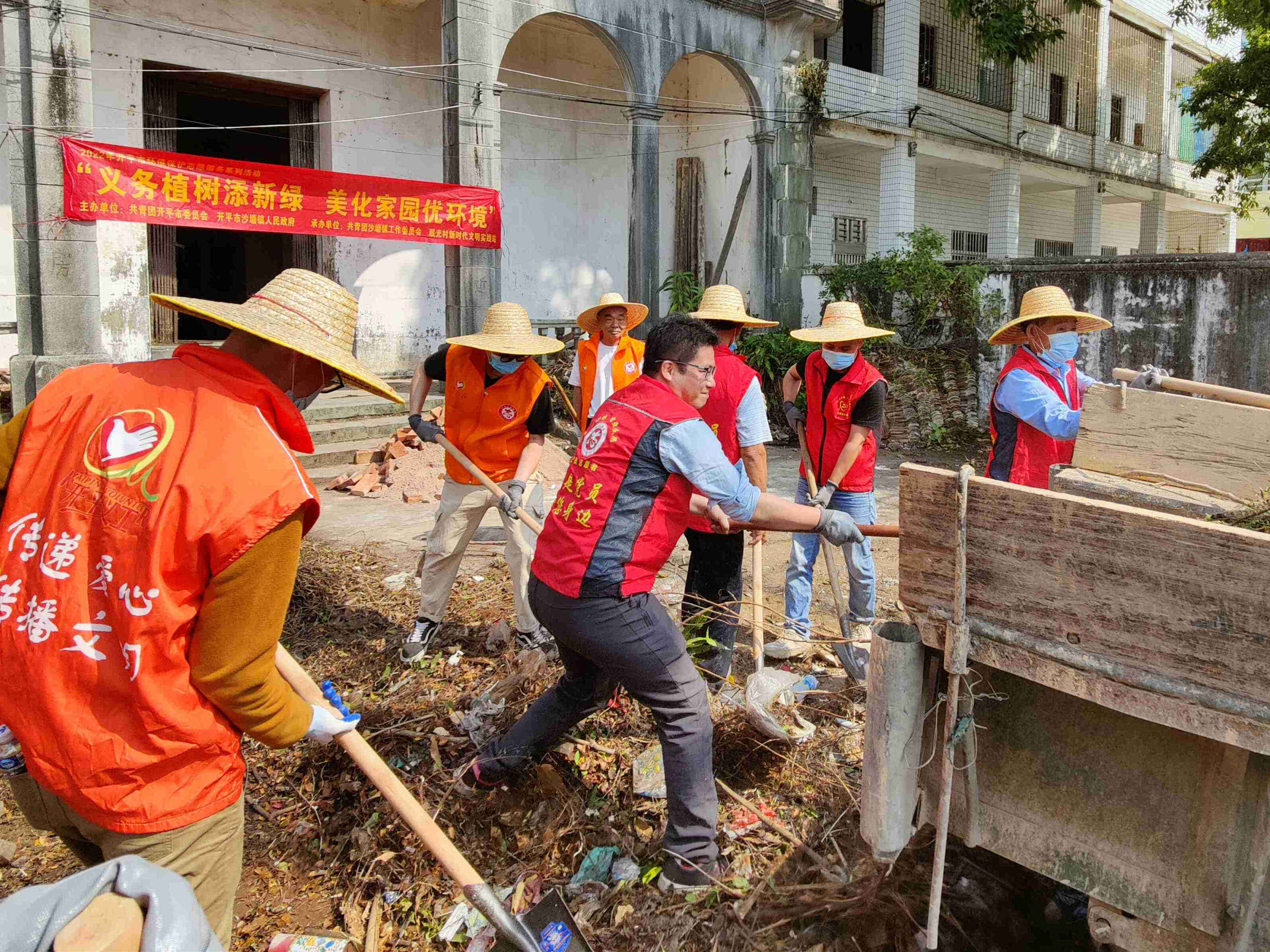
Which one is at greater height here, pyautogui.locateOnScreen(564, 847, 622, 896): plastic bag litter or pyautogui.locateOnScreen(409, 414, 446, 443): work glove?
pyautogui.locateOnScreen(409, 414, 446, 443): work glove

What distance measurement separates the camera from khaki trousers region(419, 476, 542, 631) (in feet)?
14.8

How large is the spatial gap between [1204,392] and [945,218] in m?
15.0

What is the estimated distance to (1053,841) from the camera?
1.92 m

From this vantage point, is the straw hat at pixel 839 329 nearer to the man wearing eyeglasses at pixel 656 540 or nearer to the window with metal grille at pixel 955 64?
the man wearing eyeglasses at pixel 656 540

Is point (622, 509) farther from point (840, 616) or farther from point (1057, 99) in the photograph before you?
point (1057, 99)

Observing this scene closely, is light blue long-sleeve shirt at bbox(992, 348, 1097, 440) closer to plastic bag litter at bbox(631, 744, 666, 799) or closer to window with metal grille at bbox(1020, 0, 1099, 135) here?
plastic bag litter at bbox(631, 744, 666, 799)

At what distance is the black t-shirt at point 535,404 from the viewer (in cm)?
461

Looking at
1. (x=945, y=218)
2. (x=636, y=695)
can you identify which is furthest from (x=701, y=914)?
(x=945, y=218)

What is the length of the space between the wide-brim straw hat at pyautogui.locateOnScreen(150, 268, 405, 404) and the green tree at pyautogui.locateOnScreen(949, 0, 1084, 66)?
45.7 feet

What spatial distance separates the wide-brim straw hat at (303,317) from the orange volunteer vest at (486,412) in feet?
7.70

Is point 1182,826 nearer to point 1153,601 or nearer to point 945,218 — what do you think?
point 1153,601

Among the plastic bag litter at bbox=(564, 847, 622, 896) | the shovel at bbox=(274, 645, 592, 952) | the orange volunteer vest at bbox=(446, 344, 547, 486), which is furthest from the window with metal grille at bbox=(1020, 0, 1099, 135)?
the shovel at bbox=(274, 645, 592, 952)

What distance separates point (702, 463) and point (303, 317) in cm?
116

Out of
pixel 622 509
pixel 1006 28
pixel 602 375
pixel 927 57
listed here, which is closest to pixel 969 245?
pixel 927 57
